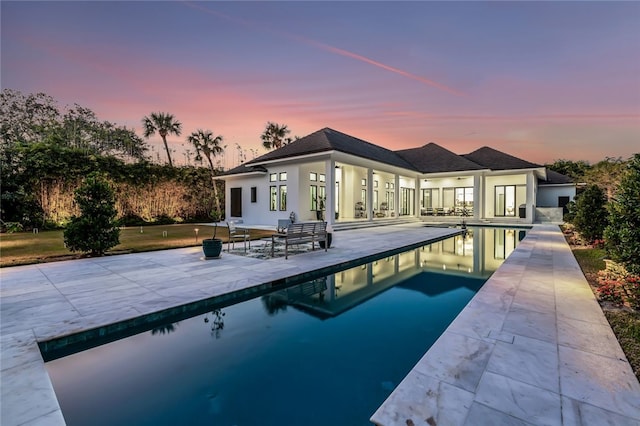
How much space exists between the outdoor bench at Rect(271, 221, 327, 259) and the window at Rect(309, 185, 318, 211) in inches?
315

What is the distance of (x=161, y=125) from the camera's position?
25.1 meters

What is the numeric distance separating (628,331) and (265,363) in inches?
164

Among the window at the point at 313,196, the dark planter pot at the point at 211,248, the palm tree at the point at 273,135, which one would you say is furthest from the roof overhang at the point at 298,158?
the palm tree at the point at 273,135

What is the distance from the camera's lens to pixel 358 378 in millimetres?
2793

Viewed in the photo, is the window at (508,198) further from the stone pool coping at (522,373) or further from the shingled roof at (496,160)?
the stone pool coping at (522,373)

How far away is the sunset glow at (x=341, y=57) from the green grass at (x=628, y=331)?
837 cm

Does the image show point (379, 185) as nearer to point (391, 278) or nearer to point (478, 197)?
point (478, 197)

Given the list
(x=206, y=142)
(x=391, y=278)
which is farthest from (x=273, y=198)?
(x=391, y=278)

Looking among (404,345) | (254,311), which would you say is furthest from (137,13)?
(404,345)

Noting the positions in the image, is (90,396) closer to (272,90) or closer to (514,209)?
(272,90)

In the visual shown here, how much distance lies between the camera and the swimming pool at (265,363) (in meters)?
2.35

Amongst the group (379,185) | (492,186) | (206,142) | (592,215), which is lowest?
(592,215)

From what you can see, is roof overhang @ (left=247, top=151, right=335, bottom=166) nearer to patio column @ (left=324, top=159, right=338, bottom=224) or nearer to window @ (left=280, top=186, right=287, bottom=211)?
patio column @ (left=324, top=159, right=338, bottom=224)

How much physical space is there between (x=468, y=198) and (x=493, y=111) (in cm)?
719
